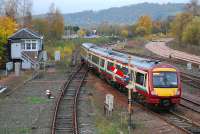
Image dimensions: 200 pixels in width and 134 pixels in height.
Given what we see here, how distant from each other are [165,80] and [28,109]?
8.12 metres

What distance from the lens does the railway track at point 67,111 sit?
1978 centimetres

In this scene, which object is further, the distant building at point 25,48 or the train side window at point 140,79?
the distant building at point 25,48

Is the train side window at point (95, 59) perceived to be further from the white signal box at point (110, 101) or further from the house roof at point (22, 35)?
the white signal box at point (110, 101)

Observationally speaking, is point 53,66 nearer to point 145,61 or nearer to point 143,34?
point 145,61

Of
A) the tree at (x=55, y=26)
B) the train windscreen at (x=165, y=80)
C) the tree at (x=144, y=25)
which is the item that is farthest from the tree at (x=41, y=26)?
the train windscreen at (x=165, y=80)

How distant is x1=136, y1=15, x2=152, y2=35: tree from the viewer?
13862 centimetres

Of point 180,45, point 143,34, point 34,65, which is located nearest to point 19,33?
point 34,65

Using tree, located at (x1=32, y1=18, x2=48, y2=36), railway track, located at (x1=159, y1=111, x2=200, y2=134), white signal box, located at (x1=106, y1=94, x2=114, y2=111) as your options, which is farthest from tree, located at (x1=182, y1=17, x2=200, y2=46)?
white signal box, located at (x1=106, y1=94, x2=114, y2=111)

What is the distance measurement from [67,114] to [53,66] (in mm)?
29597

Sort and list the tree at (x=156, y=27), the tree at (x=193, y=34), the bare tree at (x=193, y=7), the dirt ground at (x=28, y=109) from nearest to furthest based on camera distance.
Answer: the dirt ground at (x=28, y=109)
the tree at (x=193, y=34)
the bare tree at (x=193, y=7)
the tree at (x=156, y=27)

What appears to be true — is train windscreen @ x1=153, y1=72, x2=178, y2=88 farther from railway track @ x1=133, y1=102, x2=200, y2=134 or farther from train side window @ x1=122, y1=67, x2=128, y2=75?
train side window @ x1=122, y1=67, x2=128, y2=75

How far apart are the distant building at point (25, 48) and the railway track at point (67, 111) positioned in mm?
15473

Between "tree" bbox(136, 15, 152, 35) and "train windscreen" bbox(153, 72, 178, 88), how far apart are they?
116 m

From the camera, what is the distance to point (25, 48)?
52750 mm
